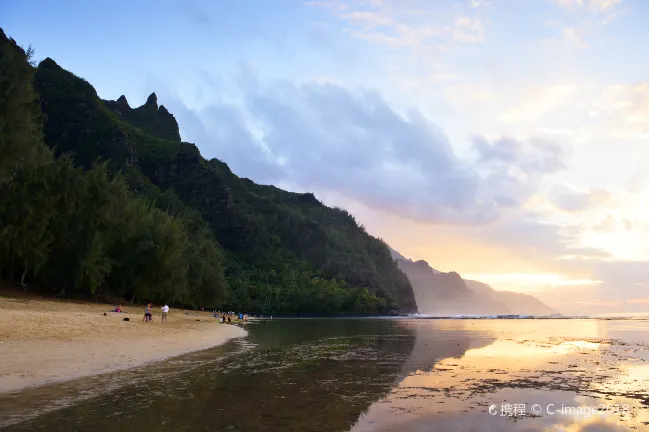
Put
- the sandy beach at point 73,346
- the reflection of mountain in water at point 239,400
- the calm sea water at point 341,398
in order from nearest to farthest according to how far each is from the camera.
→ the reflection of mountain in water at point 239,400, the calm sea water at point 341,398, the sandy beach at point 73,346

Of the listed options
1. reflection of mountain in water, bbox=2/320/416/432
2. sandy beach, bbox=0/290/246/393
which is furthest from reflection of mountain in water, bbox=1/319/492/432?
sandy beach, bbox=0/290/246/393

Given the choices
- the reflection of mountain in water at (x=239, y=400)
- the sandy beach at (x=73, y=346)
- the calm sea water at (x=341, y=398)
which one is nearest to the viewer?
the reflection of mountain in water at (x=239, y=400)

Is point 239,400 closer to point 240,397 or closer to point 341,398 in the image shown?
point 240,397

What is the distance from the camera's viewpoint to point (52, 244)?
68.4 metres

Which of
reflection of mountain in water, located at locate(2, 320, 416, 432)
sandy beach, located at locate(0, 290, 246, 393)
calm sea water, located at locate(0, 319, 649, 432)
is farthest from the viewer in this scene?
sandy beach, located at locate(0, 290, 246, 393)

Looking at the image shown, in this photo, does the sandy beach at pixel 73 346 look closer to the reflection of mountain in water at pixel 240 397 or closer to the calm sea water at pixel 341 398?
the calm sea water at pixel 341 398

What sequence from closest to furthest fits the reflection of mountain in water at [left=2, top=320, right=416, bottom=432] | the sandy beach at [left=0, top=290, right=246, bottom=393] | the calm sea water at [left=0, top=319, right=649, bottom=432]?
the reflection of mountain in water at [left=2, top=320, right=416, bottom=432] → the calm sea water at [left=0, top=319, right=649, bottom=432] → the sandy beach at [left=0, top=290, right=246, bottom=393]

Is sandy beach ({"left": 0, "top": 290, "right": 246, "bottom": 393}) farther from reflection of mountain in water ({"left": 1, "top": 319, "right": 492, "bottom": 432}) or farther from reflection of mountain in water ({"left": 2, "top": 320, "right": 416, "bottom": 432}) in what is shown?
reflection of mountain in water ({"left": 2, "top": 320, "right": 416, "bottom": 432})

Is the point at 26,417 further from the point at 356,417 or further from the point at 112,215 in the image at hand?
the point at 112,215

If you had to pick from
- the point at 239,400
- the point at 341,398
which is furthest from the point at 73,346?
the point at 341,398

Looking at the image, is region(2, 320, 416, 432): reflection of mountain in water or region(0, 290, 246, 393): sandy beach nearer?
region(2, 320, 416, 432): reflection of mountain in water

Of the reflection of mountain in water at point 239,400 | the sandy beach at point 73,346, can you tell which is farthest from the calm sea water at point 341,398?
the sandy beach at point 73,346

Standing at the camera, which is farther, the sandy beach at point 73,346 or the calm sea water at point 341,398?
the sandy beach at point 73,346

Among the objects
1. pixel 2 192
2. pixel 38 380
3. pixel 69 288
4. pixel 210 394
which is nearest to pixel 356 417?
pixel 210 394
